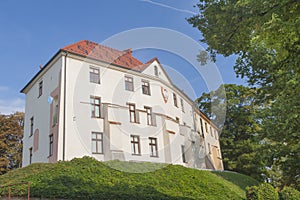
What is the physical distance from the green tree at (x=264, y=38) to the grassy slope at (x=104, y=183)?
404 centimetres

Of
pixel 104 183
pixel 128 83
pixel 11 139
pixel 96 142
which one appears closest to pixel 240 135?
pixel 104 183

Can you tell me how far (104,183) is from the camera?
12172 millimetres

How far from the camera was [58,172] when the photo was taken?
39.8 feet

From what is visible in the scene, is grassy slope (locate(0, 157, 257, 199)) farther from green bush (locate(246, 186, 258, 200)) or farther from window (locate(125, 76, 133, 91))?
window (locate(125, 76, 133, 91))

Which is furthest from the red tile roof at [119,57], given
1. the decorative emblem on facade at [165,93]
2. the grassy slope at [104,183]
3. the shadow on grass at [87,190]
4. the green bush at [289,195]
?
the green bush at [289,195]

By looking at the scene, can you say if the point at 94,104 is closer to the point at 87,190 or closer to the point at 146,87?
the point at 146,87

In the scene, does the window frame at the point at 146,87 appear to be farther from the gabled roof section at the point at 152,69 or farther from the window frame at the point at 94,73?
the window frame at the point at 94,73

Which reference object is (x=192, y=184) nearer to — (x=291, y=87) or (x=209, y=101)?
(x=291, y=87)

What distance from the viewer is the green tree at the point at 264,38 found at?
5801 mm

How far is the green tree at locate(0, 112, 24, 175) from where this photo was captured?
30.1 m

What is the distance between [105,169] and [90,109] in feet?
28.4

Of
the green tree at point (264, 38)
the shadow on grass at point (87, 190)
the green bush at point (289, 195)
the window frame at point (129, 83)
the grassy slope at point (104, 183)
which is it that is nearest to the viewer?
the window frame at point (129, 83)

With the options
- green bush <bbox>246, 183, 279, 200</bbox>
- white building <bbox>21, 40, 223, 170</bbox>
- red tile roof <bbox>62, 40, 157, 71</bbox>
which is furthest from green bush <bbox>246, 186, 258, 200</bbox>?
red tile roof <bbox>62, 40, 157, 71</bbox>

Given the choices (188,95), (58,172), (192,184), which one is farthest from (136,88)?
(192,184)
